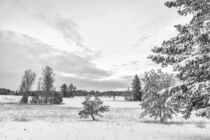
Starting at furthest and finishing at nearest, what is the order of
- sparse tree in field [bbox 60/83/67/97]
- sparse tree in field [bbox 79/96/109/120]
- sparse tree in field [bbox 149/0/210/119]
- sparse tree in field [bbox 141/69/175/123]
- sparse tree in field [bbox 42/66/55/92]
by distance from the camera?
1. sparse tree in field [bbox 60/83/67/97]
2. sparse tree in field [bbox 42/66/55/92]
3. sparse tree in field [bbox 79/96/109/120]
4. sparse tree in field [bbox 141/69/175/123]
5. sparse tree in field [bbox 149/0/210/119]

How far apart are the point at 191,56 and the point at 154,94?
13.1m

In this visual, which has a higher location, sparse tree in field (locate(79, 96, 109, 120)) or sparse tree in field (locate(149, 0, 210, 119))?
sparse tree in field (locate(149, 0, 210, 119))

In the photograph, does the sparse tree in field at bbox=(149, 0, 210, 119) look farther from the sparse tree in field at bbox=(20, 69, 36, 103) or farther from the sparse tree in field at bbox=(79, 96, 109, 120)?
the sparse tree in field at bbox=(20, 69, 36, 103)

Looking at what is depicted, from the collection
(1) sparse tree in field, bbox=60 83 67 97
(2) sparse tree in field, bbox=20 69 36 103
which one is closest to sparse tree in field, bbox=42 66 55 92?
(2) sparse tree in field, bbox=20 69 36 103

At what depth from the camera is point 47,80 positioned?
5438 centimetres

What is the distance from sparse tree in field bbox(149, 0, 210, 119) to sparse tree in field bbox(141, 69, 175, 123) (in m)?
11.4

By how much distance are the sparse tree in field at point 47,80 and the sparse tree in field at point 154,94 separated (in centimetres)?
3977

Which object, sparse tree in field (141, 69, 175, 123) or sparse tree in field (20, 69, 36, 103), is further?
sparse tree in field (20, 69, 36, 103)

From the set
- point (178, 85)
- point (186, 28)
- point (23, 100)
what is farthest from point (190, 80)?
point (23, 100)

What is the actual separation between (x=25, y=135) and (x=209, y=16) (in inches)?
435

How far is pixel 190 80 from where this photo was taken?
7414mm

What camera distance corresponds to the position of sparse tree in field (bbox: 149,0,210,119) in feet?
21.1

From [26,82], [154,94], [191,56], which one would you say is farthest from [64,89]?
[191,56]

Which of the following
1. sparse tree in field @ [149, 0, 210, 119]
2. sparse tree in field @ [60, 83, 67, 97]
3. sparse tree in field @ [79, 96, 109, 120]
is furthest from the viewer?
sparse tree in field @ [60, 83, 67, 97]
